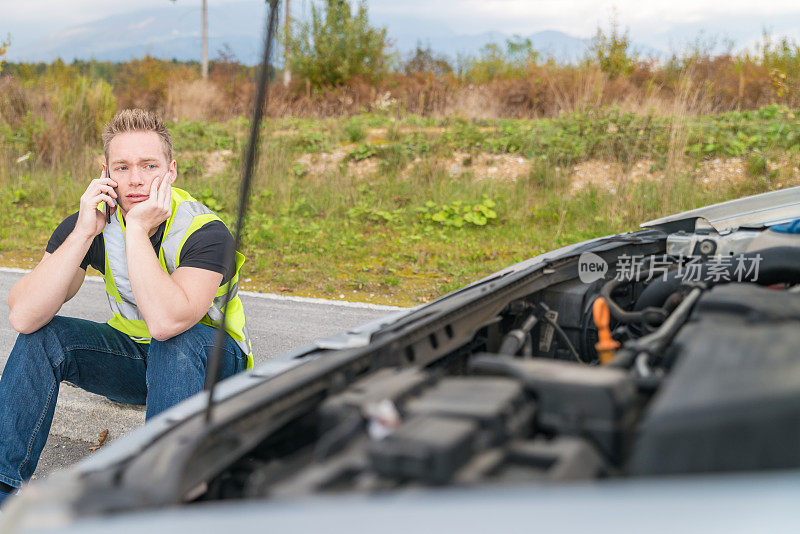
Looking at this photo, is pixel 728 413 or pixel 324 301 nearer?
pixel 728 413

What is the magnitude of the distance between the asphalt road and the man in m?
0.63

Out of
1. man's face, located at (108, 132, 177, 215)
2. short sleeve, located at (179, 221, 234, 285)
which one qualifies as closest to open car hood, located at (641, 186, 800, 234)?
short sleeve, located at (179, 221, 234, 285)

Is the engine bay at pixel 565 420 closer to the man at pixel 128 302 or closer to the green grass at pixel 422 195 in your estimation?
the man at pixel 128 302

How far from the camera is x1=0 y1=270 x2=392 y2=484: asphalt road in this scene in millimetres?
3297

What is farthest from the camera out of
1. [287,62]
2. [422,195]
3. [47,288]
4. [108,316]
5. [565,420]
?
[287,62]

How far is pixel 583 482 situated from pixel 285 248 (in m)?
6.28

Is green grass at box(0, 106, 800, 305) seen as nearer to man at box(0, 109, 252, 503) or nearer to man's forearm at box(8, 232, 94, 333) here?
man at box(0, 109, 252, 503)

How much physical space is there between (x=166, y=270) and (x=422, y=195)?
6.16 m

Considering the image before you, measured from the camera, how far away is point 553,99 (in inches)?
507

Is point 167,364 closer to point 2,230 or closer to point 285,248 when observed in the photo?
point 285,248

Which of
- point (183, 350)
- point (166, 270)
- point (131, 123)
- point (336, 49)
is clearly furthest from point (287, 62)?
point (183, 350)

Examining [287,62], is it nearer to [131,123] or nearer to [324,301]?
[324,301]

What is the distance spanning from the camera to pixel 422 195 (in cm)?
869

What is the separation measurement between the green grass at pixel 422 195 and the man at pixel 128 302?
310cm
